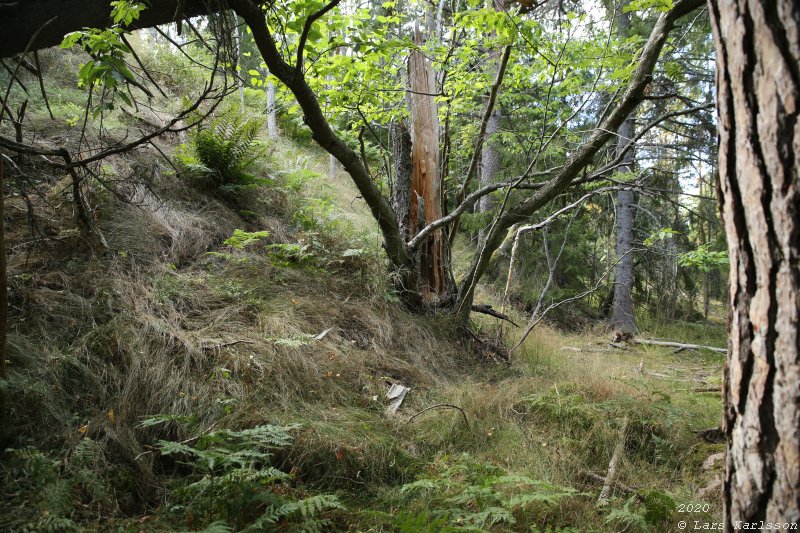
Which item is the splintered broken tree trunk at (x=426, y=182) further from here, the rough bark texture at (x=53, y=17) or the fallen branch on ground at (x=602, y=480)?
the rough bark texture at (x=53, y=17)

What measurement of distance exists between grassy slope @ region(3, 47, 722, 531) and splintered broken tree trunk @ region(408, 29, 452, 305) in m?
0.75

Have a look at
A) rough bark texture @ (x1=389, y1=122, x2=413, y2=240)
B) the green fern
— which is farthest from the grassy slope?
rough bark texture @ (x1=389, y1=122, x2=413, y2=240)

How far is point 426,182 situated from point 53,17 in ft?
14.2

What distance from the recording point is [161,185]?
5754 mm

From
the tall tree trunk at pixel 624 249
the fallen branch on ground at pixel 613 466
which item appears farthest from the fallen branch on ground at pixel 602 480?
the tall tree trunk at pixel 624 249

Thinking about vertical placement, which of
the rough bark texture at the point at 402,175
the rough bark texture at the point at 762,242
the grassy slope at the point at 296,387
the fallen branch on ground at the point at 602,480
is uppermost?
the rough bark texture at the point at 402,175

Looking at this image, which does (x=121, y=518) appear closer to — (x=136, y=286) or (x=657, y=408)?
(x=136, y=286)

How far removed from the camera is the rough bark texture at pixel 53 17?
2795 mm

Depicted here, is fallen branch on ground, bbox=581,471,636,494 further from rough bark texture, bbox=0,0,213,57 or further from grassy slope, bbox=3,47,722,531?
rough bark texture, bbox=0,0,213,57

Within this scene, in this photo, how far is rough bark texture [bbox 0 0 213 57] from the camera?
2795 millimetres

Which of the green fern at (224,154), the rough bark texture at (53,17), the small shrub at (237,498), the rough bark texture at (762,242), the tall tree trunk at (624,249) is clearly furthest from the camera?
the tall tree trunk at (624,249)

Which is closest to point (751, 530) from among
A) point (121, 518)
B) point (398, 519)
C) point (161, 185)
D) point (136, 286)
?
point (398, 519)

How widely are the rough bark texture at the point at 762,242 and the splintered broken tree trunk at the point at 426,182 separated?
5025mm

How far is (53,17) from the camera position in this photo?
9.53 ft
